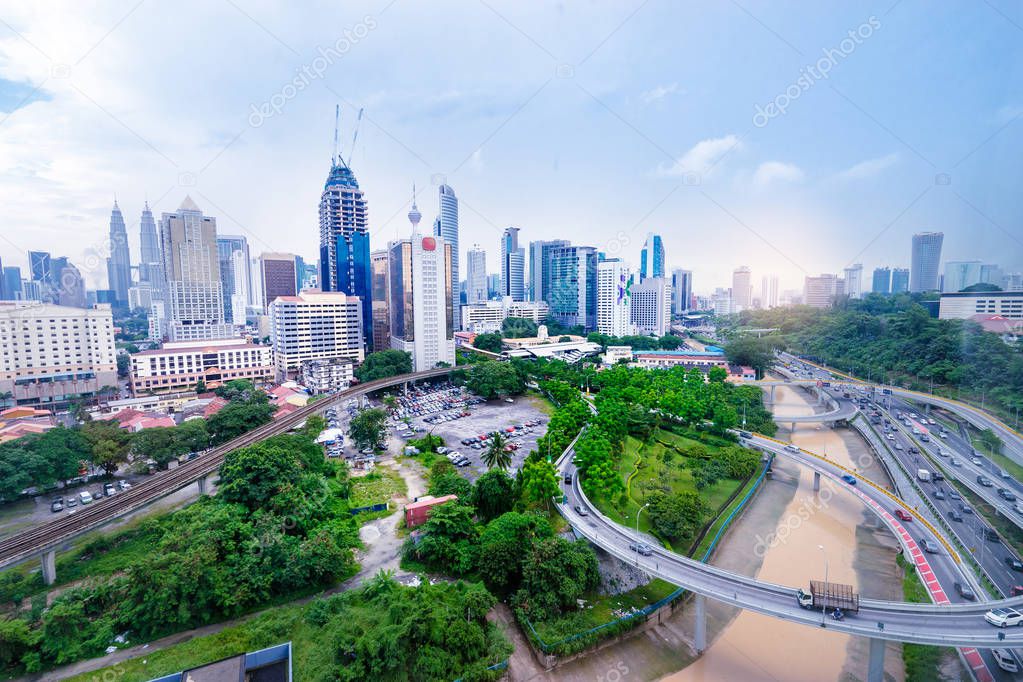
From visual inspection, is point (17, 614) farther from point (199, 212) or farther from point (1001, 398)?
point (199, 212)

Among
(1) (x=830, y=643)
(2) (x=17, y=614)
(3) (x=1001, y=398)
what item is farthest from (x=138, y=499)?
(3) (x=1001, y=398)

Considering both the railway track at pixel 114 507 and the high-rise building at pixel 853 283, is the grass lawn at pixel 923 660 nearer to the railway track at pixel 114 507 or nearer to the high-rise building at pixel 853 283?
the railway track at pixel 114 507

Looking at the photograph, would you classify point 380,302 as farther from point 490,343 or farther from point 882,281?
point 882,281

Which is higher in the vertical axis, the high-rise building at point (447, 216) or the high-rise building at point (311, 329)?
the high-rise building at point (447, 216)

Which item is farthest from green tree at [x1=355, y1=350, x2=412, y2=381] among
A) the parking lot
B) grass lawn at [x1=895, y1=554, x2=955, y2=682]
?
grass lawn at [x1=895, y1=554, x2=955, y2=682]

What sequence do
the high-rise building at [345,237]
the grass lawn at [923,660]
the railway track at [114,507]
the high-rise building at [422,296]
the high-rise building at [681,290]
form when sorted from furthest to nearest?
1. the high-rise building at [681,290]
2. the high-rise building at [345,237]
3. the high-rise building at [422,296]
4. the railway track at [114,507]
5. the grass lawn at [923,660]

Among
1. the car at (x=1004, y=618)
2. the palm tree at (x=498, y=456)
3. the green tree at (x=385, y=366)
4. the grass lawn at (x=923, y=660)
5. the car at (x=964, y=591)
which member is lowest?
the grass lawn at (x=923, y=660)

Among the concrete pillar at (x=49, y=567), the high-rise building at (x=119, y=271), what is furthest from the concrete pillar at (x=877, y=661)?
the high-rise building at (x=119, y=271)

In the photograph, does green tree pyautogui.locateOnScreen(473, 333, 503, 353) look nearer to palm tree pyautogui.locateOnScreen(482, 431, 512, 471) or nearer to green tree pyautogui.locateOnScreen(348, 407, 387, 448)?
green tree pyautogui.locateOnScreen(348, 407, 387, 448)
